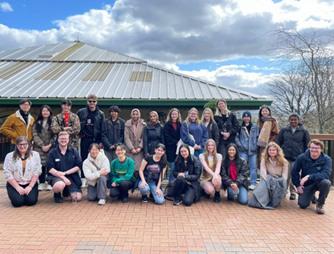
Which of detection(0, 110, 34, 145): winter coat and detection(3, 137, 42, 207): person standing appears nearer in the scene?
detection(3, 137, 42, 207): person standing

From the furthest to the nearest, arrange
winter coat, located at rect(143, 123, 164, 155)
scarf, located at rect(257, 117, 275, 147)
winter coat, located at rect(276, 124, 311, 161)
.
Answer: scarf, located at rect(257, 117, 275, 147)
winter coat, located at rect(143, 123, 164, 155)
winter coat, located at rect(276, 124, 311, 161)

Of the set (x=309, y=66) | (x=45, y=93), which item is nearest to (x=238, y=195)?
(x=309, y=66)

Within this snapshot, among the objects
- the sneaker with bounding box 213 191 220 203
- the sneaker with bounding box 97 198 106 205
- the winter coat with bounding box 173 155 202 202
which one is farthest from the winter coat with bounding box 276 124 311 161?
the sneaker with bounding box 97 198 106 205

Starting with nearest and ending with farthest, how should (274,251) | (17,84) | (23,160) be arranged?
(274,251) → (23,160) → (17,84)

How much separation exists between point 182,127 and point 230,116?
1241 millimetres

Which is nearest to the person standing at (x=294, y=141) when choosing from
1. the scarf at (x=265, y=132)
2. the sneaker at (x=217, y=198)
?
the scarf at (x=265, y=132)

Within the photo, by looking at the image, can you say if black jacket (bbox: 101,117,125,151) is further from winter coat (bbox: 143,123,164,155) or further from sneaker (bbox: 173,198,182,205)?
sneaker (bbox: 173,198,182,205)

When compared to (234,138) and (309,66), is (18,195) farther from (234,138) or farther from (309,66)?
(309,66)

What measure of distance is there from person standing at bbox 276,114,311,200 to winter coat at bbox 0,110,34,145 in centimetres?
579

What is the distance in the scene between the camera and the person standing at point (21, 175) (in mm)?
5277

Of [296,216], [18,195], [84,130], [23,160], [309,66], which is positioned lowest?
[296,216]

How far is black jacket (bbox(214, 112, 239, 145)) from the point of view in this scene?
651cm

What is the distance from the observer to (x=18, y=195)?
5.27 meters

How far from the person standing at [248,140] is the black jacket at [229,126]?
0.55 feet
